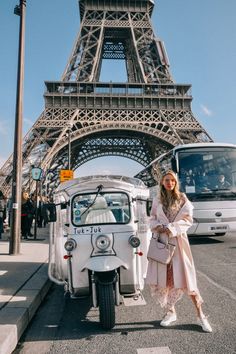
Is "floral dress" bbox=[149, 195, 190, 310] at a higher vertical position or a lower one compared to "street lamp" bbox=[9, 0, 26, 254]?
lower

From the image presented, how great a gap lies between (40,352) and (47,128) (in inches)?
1182

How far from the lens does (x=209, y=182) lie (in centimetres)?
1108

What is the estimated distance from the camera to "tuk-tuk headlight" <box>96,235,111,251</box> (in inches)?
163

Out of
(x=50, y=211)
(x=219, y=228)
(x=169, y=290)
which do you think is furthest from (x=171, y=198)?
(x=219, y=228)

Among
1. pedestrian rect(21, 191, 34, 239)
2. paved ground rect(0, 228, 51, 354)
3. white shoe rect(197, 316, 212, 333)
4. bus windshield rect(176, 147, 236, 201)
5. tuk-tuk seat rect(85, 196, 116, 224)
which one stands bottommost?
white shoe rect(197, 316, 212, 333)

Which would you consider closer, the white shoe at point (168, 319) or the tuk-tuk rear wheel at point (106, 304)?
the tuk-tuk rear wheel at point (106, 304)

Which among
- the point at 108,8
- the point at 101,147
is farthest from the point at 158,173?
the point at 108,8

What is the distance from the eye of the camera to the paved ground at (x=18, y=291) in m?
3.55

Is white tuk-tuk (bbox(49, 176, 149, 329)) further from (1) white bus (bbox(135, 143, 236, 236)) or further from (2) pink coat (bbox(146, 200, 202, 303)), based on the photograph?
(1) white bus (bbox(135, 143, 236, 236))

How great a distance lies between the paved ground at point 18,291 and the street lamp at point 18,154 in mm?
485

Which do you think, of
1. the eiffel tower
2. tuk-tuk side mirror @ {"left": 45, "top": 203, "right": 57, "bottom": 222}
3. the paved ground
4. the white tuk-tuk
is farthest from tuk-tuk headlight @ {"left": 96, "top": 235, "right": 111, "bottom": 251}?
the eiffel tower

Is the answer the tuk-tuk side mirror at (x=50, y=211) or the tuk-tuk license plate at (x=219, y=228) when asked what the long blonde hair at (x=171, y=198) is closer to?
the tuk-tuk side mirror at (x=50, y=211)

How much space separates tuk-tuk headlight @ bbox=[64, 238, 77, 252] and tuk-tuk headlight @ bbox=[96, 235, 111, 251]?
0.27 metres

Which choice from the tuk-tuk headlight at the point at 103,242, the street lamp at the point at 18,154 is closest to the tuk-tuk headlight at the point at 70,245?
the tuk-tuk headlight at the point at 103,242
